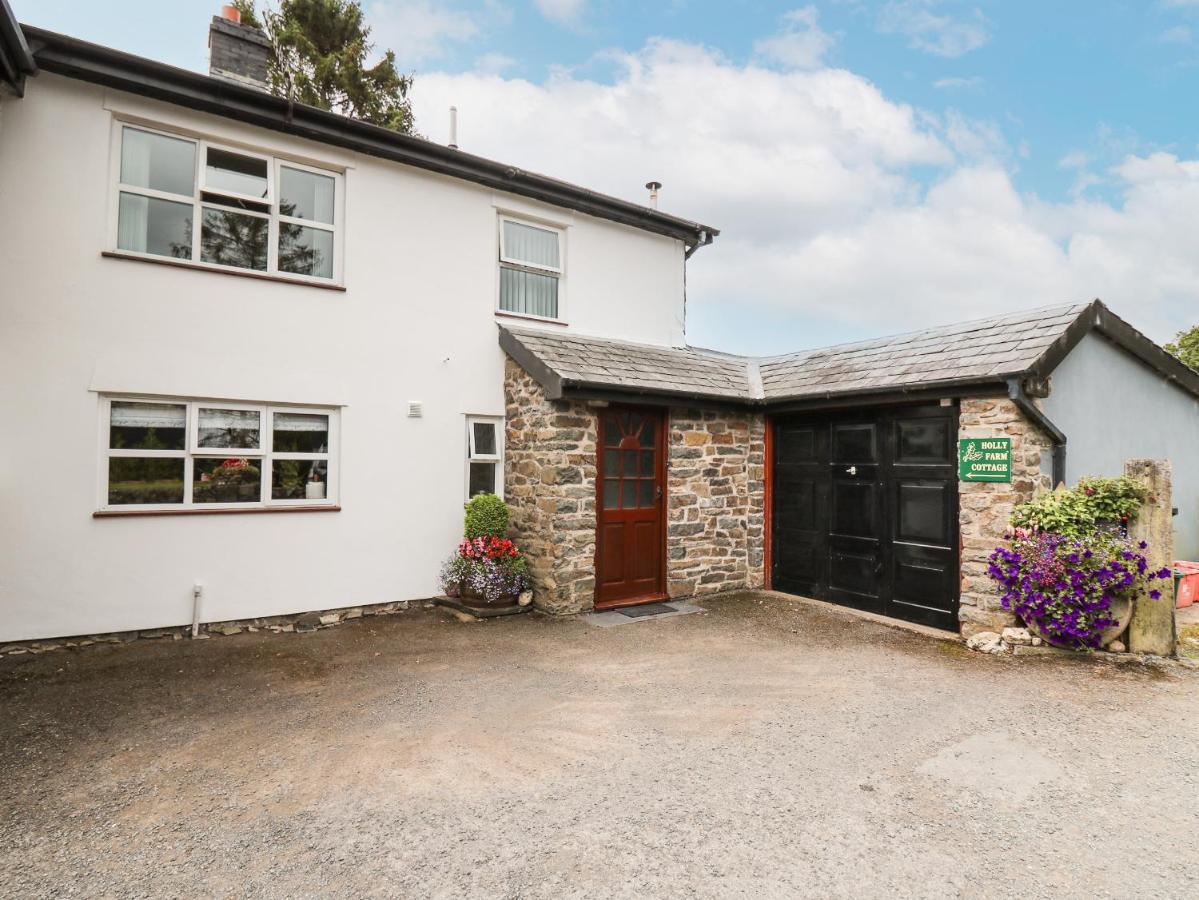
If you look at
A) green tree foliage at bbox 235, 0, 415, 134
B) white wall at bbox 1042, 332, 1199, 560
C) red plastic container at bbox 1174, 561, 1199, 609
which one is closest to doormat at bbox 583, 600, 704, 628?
white wall at bbox 1042, 332, 1199, 560

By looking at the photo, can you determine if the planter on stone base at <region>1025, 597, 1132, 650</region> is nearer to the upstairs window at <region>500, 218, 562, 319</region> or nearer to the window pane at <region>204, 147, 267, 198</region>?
the upstairs window at <region>500, 218, 562, 319</region>

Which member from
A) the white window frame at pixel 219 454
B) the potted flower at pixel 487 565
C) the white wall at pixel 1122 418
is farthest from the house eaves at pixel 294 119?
the white wall at pixel 1122 418

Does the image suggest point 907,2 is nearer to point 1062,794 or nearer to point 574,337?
point 574,337

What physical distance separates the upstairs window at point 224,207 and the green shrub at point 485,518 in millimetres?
3179

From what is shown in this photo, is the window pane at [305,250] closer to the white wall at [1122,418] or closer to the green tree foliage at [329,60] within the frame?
the white wall at [1122,418]

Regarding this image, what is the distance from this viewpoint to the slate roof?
6434 mm

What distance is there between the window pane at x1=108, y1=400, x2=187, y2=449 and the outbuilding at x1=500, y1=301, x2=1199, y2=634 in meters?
3.66

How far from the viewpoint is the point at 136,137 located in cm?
632

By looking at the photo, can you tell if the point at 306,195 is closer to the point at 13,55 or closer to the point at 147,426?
the point at 13,55

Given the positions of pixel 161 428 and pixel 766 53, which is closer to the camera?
pixel 161 428

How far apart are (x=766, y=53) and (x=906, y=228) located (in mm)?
10669

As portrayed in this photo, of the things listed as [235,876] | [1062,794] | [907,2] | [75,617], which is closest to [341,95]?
[907,2]

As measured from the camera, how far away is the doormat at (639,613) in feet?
23.9

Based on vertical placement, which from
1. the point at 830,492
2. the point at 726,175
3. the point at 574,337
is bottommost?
the point at 830,492
